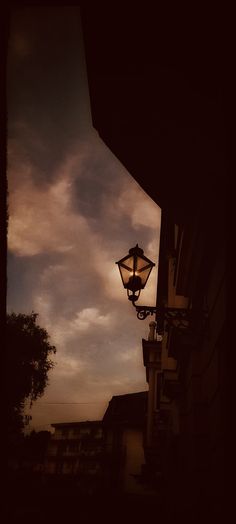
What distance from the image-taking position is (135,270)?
706 centimetres

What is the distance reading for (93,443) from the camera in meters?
74.6

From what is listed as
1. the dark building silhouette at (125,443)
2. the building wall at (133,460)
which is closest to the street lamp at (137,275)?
the building wall at (133,460)

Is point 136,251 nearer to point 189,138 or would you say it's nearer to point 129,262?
point 129,262

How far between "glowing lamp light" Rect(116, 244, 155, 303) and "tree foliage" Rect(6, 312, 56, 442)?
77.2 feet

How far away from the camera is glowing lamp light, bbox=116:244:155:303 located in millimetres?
7031

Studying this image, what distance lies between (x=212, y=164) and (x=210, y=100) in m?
0.73

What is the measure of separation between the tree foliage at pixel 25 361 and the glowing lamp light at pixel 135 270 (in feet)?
77.2

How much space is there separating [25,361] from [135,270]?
89.9ft

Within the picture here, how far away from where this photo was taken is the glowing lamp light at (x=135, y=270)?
7031 mm

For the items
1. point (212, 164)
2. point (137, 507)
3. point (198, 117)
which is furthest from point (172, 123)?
point (137, 507)

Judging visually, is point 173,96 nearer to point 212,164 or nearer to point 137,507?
point 212,164

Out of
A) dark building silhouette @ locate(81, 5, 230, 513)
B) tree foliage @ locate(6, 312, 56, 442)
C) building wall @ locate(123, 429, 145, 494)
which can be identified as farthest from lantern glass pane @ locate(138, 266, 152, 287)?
building wall @ locate(123, 429, 145, 494)

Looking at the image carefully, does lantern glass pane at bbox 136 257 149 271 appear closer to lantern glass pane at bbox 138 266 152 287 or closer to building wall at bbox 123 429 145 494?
lantern glass pane at bbox 138 266 152 287

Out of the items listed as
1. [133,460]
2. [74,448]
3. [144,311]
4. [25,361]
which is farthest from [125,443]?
[74,448]
